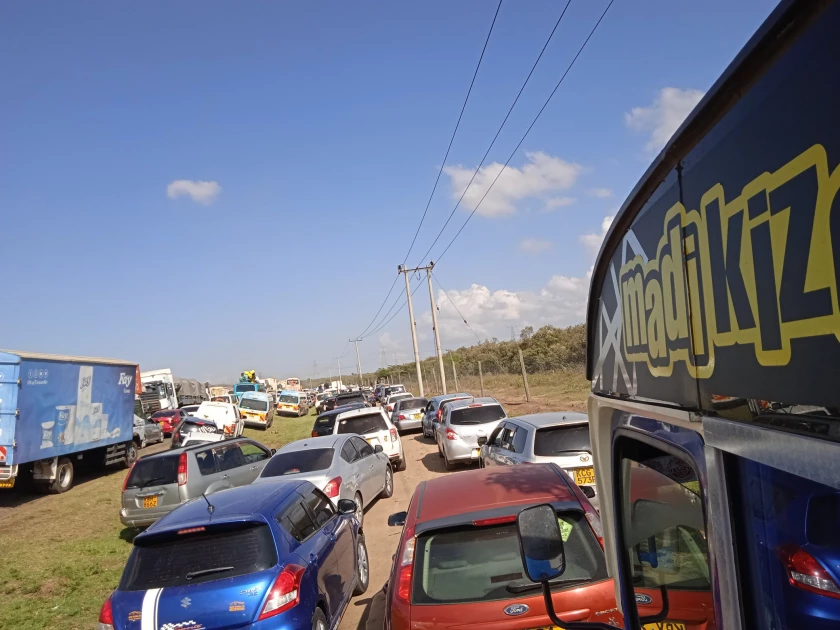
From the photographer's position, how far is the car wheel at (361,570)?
315 inches

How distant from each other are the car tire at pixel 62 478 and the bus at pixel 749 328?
2109 cm

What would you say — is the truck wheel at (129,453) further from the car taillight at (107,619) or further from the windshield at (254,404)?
the car taillight at (107,619)

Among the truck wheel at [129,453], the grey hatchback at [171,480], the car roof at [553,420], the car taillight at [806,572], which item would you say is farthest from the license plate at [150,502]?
the truck wheel at [129,453]

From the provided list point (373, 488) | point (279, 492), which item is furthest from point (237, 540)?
point (373, 488)

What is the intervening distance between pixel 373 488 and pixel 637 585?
11.1 m

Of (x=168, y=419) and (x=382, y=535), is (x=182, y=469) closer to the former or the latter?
(x=382, y=535)

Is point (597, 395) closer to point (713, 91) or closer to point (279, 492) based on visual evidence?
point (713, 91)

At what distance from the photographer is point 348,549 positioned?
25.0ft

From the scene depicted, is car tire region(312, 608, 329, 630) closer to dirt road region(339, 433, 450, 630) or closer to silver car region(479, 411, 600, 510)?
dirt road region(339, 433, 450, 630)

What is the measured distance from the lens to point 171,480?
1272cm

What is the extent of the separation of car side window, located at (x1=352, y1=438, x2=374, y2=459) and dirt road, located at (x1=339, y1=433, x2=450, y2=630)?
1065 millimetres

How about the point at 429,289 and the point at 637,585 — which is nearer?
the point at 637,585

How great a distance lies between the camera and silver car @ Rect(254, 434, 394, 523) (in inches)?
441

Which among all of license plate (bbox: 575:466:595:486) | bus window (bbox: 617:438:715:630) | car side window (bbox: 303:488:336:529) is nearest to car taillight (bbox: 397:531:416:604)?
bus window (bbox: 617:438:715:630)
